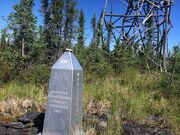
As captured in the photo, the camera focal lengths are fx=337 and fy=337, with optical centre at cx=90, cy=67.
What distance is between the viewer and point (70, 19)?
139 feet

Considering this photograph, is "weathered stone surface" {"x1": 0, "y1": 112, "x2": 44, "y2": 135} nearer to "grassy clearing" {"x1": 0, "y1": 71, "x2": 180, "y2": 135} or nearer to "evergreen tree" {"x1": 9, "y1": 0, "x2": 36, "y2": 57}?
"grassy clearing" {"x1": 0, "y1": 71, "x2": 180, "y2": 135}

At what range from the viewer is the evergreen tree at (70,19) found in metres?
40.6

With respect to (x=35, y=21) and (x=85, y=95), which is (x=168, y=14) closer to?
(x=35, y=21)

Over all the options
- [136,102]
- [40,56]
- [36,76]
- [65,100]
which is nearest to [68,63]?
[65,100]

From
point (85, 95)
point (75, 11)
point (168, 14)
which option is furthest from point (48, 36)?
point (85, 95)

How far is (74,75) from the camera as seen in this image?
550cm

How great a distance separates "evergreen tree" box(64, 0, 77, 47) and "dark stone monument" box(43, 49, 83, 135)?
111 feet

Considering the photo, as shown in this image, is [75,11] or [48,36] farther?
[75,11]

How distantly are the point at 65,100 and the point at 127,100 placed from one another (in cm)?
211

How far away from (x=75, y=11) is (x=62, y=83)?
3712 cm

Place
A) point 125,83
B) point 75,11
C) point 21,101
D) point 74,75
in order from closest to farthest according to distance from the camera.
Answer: point 74,75, point 21,101, point 125,83, point 75,11

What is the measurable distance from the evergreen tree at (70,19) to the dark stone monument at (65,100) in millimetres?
33916

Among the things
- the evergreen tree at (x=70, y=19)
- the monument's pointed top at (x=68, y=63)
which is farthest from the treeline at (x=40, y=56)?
the evergreen tree at (x=70, y=19)

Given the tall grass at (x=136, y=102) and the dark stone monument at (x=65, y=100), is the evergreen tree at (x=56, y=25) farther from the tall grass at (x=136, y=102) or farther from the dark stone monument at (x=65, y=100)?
the dark stone monument at (x=65, y=100)
